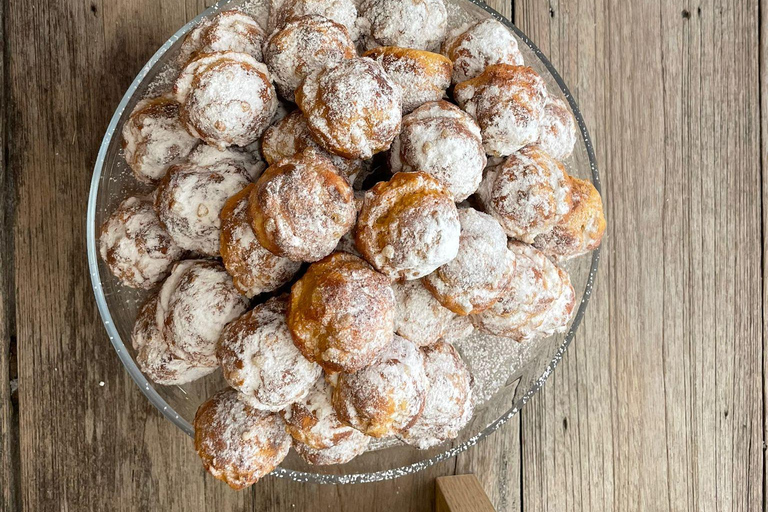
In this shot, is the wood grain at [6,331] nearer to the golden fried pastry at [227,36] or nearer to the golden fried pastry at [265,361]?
the golden fried pastry at [227,36]

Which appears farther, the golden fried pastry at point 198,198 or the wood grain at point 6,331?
the wood grain at point 6,331

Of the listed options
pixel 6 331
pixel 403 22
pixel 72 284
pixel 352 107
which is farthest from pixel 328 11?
pixel 6 331

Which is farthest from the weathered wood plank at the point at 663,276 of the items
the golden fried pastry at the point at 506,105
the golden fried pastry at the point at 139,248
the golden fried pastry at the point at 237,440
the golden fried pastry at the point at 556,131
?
the golden fried pastry at the point at 139,248

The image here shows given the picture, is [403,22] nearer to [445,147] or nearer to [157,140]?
[445,147]

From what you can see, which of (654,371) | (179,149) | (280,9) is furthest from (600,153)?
(179,149)

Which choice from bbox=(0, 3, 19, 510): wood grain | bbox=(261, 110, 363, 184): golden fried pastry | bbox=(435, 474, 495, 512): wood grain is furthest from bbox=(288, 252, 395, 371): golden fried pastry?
bbox=(0, 3, 19, 510): wood grain
